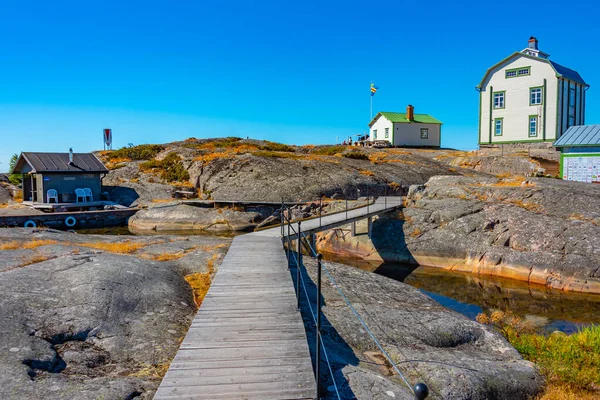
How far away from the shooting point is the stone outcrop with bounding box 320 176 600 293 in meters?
22.4

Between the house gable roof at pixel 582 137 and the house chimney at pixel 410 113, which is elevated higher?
the house chimney at pixel 410 113

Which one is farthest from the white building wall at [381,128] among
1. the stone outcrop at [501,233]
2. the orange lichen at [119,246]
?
the orange lichen at [119,246]

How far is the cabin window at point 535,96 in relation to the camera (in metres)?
51.0

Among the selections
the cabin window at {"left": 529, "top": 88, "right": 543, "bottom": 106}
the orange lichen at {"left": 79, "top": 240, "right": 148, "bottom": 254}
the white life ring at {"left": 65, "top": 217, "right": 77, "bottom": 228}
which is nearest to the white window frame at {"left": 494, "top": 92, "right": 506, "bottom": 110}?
the cabin window at {"left": 529, "top": 88, "right": 543, "bottom": 106}

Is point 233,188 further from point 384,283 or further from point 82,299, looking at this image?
point 82,299

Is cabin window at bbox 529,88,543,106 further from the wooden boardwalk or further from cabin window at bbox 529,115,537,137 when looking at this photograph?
the wooden boardwalk

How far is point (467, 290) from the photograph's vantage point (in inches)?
850

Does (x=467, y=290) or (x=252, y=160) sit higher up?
(x=252, y=160)

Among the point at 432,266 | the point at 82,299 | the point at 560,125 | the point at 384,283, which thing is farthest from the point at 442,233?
the point at 560,125

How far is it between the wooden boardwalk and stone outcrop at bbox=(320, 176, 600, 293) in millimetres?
16273

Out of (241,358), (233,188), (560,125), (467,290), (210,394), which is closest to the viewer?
(210,394)

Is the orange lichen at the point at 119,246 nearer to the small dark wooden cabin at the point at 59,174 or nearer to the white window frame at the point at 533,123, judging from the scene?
the small dark wooden cabin at the point at 59,174

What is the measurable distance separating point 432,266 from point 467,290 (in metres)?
4.65

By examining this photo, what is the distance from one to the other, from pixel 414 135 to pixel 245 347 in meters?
67.1
